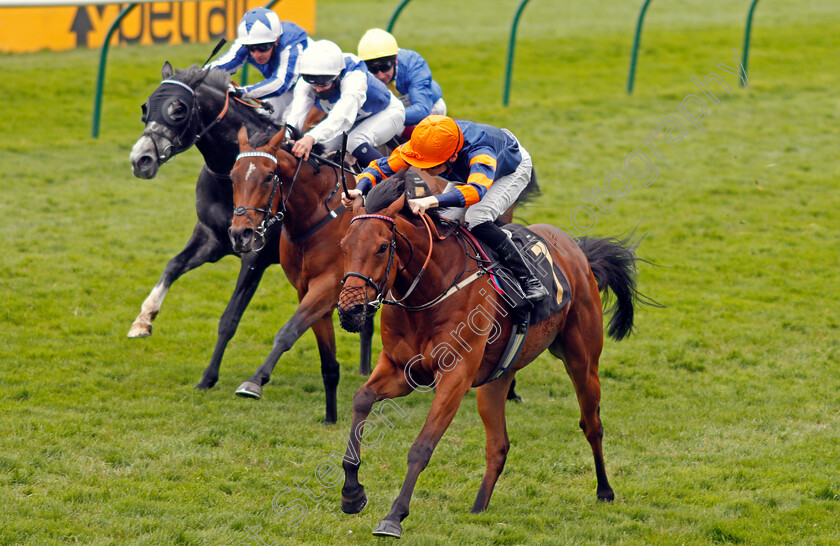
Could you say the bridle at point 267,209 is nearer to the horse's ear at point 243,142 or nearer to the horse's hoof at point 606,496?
the horse's ear at point 243,142

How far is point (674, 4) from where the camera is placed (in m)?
26.8

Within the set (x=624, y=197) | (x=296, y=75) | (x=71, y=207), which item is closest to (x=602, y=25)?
(x=624, y=197)

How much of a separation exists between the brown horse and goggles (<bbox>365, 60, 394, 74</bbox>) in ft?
4.21

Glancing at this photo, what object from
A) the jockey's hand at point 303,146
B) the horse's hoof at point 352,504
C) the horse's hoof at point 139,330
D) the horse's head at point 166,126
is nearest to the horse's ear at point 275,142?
the jockey's hand at point 303,146

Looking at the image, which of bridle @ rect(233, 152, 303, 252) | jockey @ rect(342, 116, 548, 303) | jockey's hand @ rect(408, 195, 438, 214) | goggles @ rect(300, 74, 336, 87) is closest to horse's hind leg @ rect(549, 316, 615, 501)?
jockey @ rect(342, 116, 548, 303)

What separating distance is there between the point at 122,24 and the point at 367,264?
52.5ft

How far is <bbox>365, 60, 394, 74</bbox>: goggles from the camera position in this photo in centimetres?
766

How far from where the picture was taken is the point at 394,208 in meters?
4.38

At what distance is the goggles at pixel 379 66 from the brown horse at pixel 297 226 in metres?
1.28

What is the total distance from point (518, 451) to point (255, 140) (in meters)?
2.71

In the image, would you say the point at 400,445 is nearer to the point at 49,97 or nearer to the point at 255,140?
the point at 255,140

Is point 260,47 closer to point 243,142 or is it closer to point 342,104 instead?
point 342,104

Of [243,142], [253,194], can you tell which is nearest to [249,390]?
[253,194]

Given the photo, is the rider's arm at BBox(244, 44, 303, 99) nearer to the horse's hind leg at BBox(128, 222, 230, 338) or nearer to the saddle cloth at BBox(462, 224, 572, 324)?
the horse's hind leg at BBox(128, 222, 230, 338)
